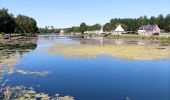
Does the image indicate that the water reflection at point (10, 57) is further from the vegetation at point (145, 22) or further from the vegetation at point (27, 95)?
the vegetation at point (145, 22)

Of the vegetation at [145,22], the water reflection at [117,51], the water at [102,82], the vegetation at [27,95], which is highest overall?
the vegetation at [145,22]

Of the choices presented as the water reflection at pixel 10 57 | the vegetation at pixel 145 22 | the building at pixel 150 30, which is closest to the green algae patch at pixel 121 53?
the water reflection at pixel 10 57

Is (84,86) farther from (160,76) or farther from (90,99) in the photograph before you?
(160,76)

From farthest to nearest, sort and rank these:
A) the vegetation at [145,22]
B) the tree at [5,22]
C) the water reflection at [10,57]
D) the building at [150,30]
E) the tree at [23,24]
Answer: the tree at [23,24], the vegetation at [145,22], the building at [150,30], the tree at [5,22], the water reflection at [10,57]

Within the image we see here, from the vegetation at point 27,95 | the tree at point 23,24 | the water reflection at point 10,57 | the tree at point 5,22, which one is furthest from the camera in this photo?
the tree at point 23,24

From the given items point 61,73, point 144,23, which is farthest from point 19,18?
point 61,73

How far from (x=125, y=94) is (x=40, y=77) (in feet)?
25.5

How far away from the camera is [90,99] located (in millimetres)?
14805

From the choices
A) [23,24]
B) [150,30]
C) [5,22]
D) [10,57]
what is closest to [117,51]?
[10,57]

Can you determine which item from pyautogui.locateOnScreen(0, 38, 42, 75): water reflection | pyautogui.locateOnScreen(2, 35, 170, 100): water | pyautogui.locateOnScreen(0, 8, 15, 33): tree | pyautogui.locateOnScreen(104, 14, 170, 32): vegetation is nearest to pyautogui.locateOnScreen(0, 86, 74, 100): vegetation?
pyautogui.locateOnScreen(2, 35, 170, 100): water

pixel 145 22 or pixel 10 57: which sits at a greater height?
pixel 145 22

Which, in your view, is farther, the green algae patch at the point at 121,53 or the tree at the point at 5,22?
the tree at the point at 5,22

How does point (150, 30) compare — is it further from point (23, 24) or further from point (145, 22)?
point (23, 24)

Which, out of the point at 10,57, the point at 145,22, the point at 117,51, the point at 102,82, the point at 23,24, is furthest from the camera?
the point at 145,22
